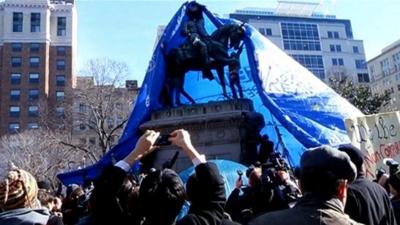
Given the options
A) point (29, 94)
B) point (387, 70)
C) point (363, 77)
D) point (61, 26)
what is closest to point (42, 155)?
point (29, 94)

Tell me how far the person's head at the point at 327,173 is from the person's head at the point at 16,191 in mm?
1527

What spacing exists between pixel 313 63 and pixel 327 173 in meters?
75.1

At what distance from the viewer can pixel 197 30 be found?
15305 millimetres

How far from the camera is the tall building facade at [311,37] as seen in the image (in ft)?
244

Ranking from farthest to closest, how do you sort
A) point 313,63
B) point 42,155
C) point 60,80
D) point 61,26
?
point 313,63 → point 61,26 → point 60,80 → point 42,155

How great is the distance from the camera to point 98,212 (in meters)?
2.82

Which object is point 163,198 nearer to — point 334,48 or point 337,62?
point 337,62

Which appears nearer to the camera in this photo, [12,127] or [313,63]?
[12,127]

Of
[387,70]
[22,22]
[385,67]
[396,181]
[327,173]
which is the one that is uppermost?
[22,22]

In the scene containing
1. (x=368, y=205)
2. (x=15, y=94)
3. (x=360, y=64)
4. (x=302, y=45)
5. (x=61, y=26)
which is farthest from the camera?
(x=360, y=64)

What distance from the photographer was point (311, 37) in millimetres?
76125

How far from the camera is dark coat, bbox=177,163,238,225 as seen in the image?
266 centimetres

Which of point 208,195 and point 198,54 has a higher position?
point 198,54

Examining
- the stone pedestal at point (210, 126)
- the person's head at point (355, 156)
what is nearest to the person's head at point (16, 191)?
the person's head at point (355, 156)
